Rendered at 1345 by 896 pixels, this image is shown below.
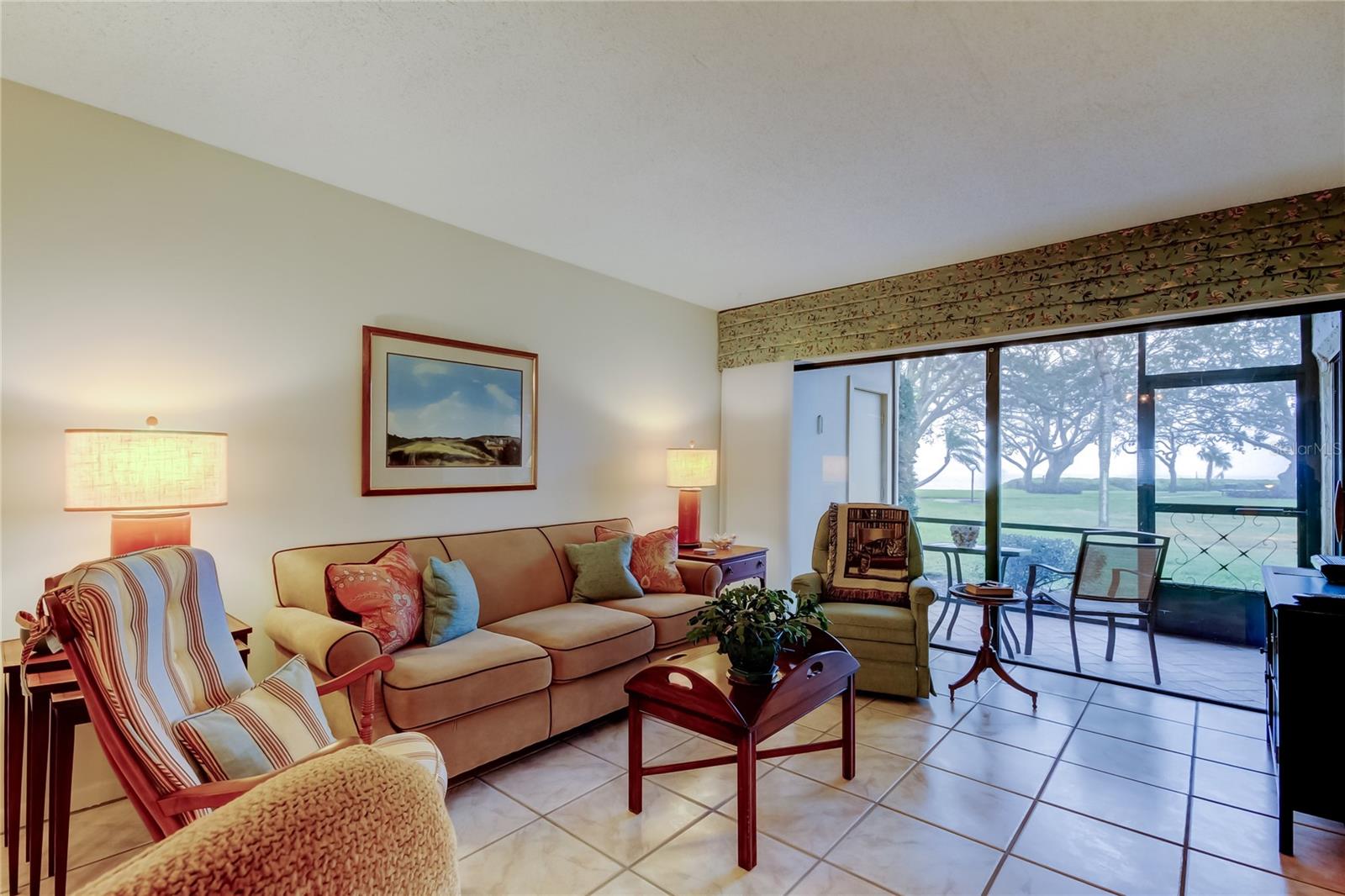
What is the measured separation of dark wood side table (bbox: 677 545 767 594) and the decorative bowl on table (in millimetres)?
1286

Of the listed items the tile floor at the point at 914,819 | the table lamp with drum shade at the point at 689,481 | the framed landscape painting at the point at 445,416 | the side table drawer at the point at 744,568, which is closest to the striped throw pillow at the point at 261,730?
the tile floor at the point at 914,819

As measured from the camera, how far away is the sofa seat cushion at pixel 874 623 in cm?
335

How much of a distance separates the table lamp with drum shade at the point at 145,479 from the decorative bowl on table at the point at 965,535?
161 inches

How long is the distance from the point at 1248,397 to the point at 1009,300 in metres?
1.28

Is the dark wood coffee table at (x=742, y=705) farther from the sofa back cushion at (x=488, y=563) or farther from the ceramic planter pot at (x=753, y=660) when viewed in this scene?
the sofa back cushion at (x=488, y=563)

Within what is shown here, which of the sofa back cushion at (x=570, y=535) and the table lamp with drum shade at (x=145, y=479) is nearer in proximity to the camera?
the table lamp with drum shade at (x=145, y=479)

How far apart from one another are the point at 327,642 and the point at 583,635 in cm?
106

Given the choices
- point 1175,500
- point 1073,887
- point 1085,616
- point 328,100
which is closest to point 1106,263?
point 1175,500

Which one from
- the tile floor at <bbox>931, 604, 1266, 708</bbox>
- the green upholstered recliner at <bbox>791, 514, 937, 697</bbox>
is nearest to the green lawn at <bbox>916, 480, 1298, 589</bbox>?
the tile floor at <bbox>931, 604, 1266, 708</bbox>

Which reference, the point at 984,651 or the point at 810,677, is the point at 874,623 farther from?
the point at 810,677

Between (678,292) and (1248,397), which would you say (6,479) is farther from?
(1248,397)

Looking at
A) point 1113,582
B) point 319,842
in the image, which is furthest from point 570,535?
point 319,842

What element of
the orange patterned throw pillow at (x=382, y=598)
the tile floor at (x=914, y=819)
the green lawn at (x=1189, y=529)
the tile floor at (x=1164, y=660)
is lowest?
the tile floor at (x=914, y=819)

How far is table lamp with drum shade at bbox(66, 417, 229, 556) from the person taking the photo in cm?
204
